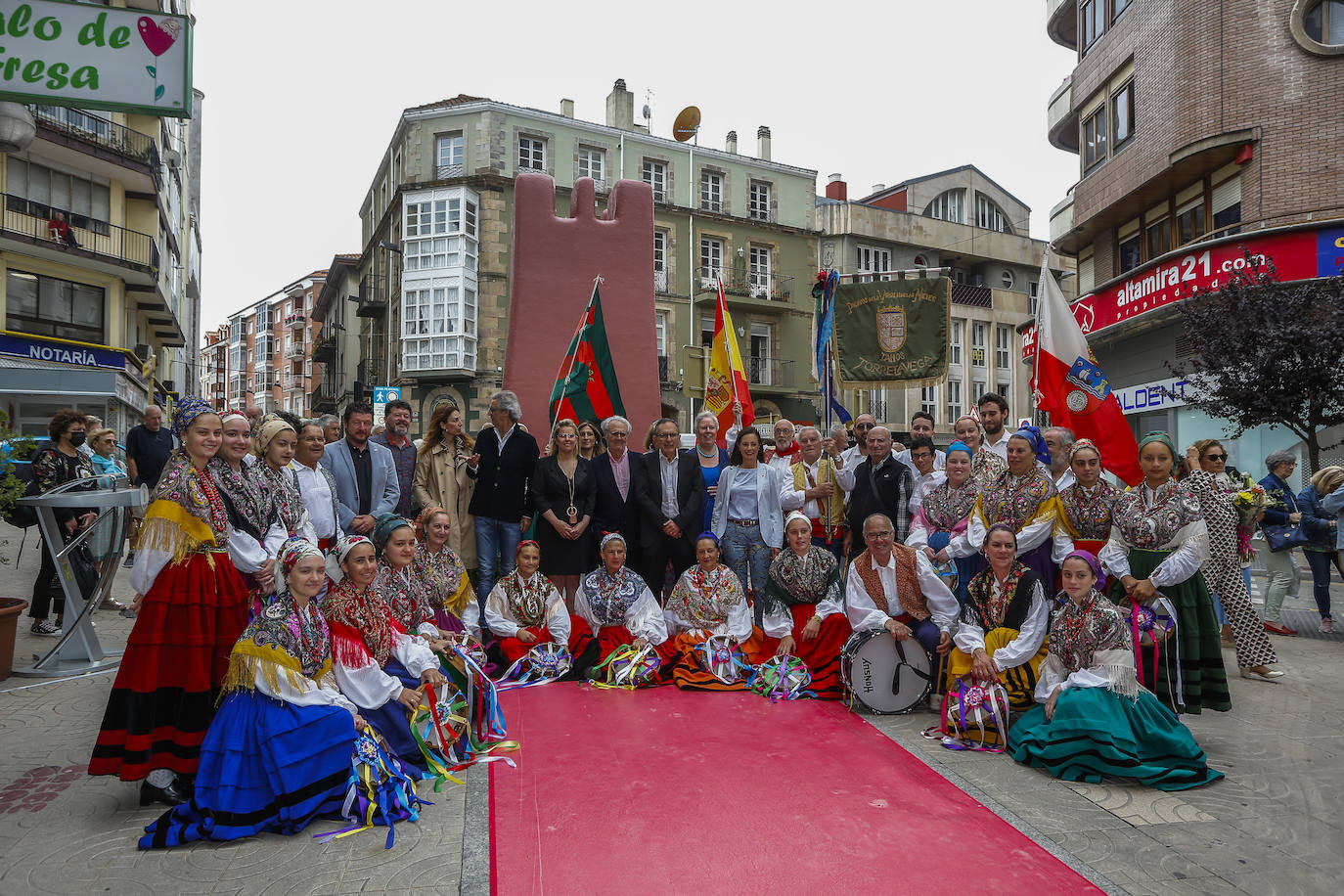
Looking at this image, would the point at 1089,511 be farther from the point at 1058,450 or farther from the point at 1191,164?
the point at 1191,164

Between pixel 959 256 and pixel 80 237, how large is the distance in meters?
28.6

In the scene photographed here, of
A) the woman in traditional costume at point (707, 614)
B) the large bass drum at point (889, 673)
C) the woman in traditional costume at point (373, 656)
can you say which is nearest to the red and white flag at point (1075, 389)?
the large bass drum at point (889, 673)

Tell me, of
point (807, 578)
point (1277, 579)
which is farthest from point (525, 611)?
point (1277, 579)

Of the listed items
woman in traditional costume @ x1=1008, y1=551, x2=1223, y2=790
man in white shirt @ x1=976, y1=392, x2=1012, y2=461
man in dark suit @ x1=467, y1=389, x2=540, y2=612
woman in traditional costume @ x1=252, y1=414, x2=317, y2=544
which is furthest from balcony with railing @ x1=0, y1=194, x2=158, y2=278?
woman in traditional costume @ x1=1008, y1=551, x2=1223, y2=790

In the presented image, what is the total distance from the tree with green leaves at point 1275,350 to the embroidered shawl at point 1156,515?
685cm

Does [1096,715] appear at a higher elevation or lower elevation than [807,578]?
lower

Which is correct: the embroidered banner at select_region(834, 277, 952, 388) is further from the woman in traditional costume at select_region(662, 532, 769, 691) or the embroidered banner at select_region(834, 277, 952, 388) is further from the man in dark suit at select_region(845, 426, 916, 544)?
the woman in traditional costume at select_region(662, 532, 769, 691)

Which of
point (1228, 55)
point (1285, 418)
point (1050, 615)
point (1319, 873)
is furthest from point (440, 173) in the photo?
point (1319, 873)

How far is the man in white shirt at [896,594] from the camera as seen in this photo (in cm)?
553

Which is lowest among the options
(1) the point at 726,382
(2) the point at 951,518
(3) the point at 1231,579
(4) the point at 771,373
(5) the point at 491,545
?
(3) the point at 1231,579

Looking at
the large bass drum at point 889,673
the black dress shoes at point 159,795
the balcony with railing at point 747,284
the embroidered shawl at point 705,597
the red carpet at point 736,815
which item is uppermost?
the balcony with railing at point 747,284

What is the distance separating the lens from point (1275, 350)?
10281 mm

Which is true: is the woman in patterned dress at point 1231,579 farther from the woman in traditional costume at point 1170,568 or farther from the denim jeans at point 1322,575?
the denim jeans at point 1322,575

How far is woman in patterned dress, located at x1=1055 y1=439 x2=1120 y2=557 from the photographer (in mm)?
5285
